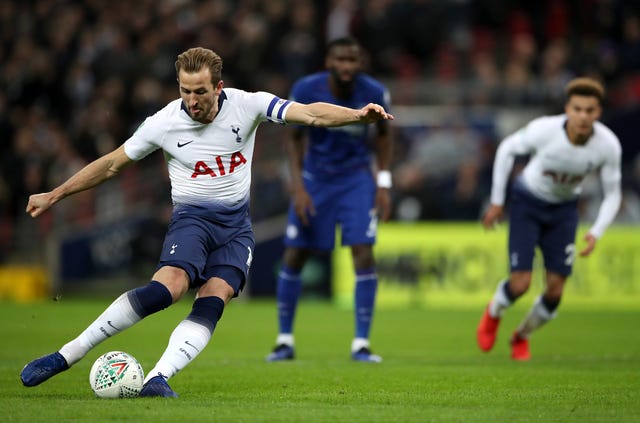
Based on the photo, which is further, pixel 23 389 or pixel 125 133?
pixel 125 133

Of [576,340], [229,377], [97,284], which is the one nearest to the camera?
[229,377]

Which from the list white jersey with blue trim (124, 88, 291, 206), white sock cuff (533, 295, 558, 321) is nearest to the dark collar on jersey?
white jersey with blue trim (124, 88, 291, 206)

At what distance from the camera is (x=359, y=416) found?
6273mm

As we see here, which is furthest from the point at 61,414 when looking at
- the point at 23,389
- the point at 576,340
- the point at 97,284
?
the point at 97,284

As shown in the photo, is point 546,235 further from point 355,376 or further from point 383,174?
point 355,376

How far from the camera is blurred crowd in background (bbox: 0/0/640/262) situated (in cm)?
2002

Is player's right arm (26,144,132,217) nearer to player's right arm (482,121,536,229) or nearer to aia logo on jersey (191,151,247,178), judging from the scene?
aia logo on jersey (191,151,247,178)

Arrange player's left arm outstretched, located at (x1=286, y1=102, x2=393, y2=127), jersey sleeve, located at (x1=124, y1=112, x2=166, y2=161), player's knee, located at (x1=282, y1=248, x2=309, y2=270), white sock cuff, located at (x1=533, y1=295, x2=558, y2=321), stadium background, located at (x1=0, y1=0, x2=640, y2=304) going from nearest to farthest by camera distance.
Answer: player's left arm outstretched, located at (x1=286, y1=102, x2=393, y2=127) < jersey sleeve, located at (x1=124, y1=112, x2=166, y2=161) < white sock cuff, located at (x1=533, y1=295, x2=558, y2=321) < player's knee, located at (x1=282, y1=248, x2=309, y2=270) < stadium background, located at (x1=0, y1=0, x2=640, y2=304)

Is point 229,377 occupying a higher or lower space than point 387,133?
lower

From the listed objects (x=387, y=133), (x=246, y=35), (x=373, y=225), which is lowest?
(x=373, y=225)

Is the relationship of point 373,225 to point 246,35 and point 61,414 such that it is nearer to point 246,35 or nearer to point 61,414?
point 61,414

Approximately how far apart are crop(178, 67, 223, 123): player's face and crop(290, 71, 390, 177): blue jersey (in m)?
2.99

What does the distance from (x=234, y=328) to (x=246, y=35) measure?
30.5 feet

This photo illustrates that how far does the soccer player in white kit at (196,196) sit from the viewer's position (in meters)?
7.09
